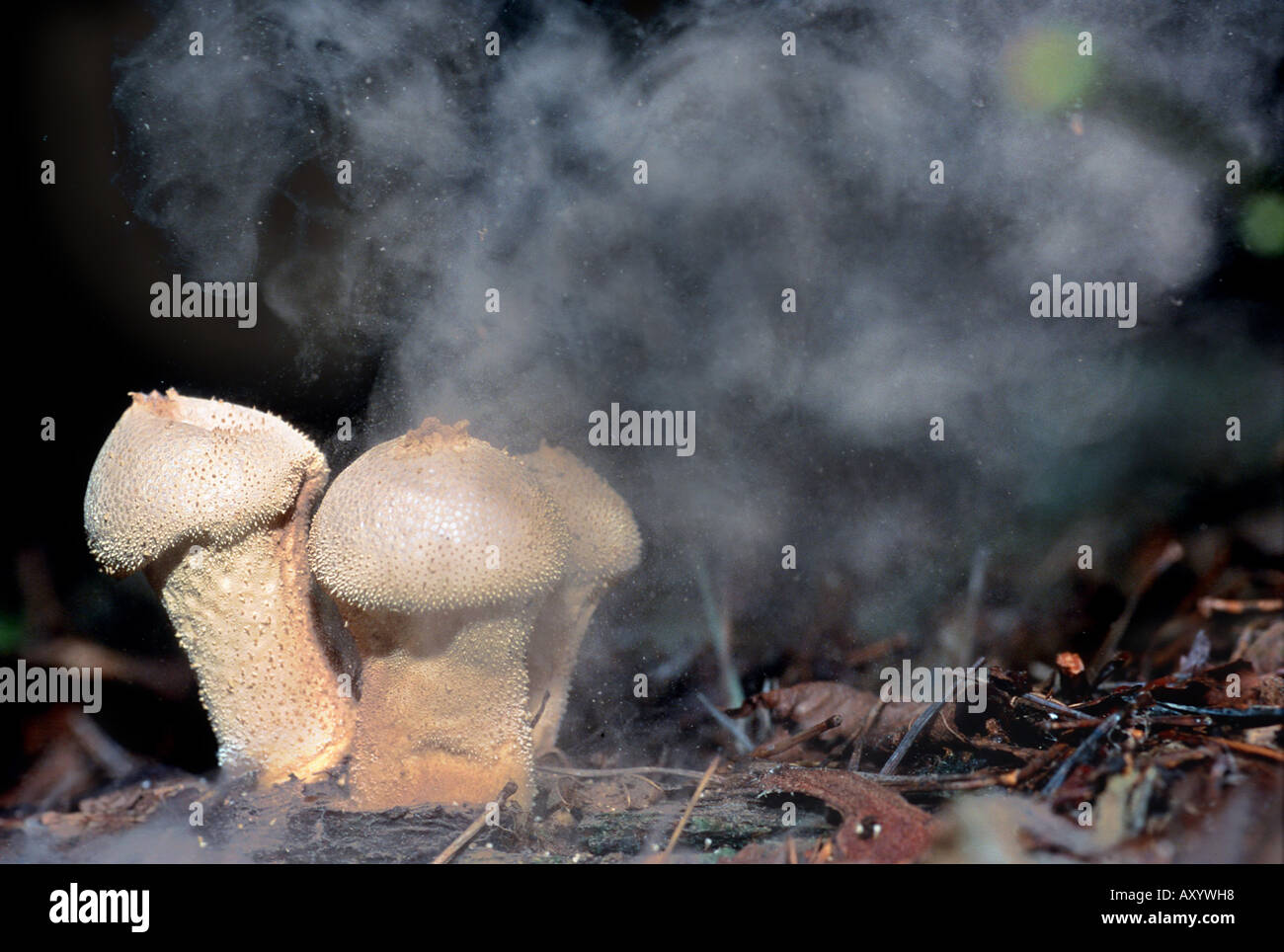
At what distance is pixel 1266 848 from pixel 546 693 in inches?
47.2

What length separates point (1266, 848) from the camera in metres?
1.19

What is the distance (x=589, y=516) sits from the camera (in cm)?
165

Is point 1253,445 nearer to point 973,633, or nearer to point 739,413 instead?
point 973,633

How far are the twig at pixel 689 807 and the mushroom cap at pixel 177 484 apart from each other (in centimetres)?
88

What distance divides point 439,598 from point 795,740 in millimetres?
775

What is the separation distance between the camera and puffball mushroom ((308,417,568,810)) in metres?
1.31

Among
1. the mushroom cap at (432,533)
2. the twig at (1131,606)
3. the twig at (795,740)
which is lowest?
the twig at (795,740)

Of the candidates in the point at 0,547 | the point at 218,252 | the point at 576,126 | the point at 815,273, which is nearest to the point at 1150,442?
the point at 815,273
